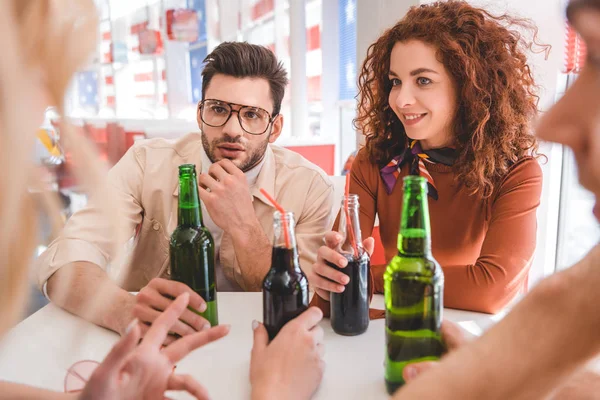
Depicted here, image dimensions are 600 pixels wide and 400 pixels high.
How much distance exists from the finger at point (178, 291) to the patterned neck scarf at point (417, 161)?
0.84 m

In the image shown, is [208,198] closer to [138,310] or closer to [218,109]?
[218,109]

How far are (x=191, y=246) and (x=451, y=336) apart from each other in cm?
56

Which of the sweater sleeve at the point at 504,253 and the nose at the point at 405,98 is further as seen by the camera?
the nose at the point at 405,98

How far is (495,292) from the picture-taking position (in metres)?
1.23

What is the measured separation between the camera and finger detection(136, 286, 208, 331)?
40.7 inches

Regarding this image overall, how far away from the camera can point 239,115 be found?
5.67 feet

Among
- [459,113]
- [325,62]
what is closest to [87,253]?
[459,113]

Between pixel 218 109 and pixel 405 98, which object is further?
pixel 218 109

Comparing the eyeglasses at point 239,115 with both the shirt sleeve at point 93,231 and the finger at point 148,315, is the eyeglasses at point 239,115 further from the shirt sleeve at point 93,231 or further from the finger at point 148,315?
the finger at point 148,315

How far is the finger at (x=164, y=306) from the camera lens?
1.03m

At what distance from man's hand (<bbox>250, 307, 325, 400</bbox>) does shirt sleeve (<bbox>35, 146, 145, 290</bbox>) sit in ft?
1.33

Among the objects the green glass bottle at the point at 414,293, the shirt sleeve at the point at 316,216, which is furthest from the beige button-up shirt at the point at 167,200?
the green glass bottle at the point at 414,293

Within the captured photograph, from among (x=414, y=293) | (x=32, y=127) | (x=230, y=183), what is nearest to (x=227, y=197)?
(x=230, y=183)

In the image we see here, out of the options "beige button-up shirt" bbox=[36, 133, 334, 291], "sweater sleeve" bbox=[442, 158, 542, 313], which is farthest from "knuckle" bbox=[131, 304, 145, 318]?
"sweater sleeve" bbox=[442, 158, 542, 313]
